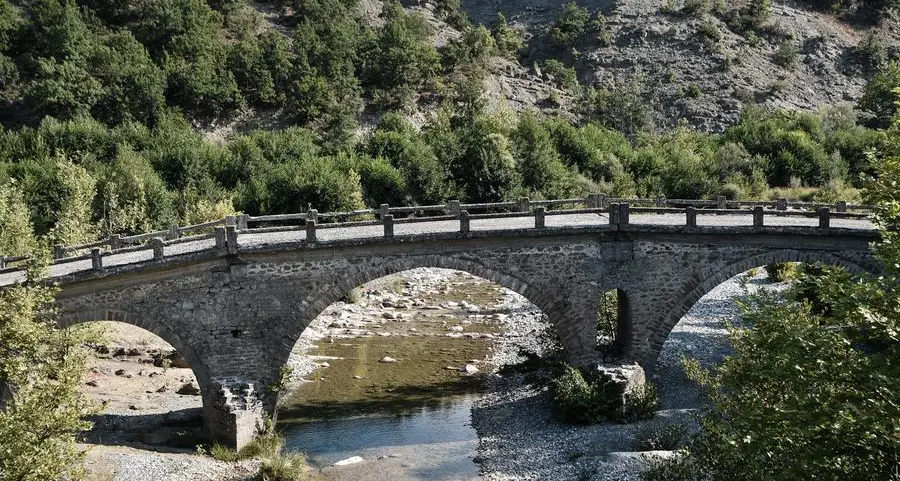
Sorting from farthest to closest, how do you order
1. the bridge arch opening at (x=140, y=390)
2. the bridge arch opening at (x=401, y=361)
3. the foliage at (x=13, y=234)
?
1. the foliage at (x=13, y=234)
2. the bridge arch opening at (x=401, y=361)
3. the bridge arch opening at (x=140, y=390)

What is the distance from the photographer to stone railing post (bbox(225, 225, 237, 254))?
2662cm

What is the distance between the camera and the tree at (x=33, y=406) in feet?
49.8

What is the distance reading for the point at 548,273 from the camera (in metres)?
28.9

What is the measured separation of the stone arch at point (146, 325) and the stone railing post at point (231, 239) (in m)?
3.20

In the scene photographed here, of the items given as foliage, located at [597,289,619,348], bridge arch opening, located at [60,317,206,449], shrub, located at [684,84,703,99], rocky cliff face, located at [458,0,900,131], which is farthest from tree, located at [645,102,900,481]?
shrub, located at [684,84,703,99]

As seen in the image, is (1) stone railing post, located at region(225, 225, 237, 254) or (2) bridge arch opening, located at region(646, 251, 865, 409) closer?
(1) stone railing post, located at region(225, 225, 237, 254)

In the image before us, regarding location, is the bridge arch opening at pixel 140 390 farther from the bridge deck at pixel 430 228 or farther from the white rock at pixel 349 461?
the white rock at pixel 349 461

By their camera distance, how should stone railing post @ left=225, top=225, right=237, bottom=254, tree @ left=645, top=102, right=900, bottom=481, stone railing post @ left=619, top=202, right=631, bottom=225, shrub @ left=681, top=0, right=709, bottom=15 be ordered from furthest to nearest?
shrub @ left=681, top=0, right=709, bottom=15 → stone railing post @ left=619, top=202, right=631, bottom=225 → stone railing post @ left=225, top=225, right=237, bottom=254 → tree @ left=645, top=102, right=900, bottom=481

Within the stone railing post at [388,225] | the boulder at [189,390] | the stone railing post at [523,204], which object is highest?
the stone railing post at [523,204]

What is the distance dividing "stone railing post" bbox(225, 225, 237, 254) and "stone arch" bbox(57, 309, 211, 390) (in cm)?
320

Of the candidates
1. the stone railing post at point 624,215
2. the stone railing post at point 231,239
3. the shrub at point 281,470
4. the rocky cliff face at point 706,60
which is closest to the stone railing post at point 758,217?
the stone railing post at point 624,215

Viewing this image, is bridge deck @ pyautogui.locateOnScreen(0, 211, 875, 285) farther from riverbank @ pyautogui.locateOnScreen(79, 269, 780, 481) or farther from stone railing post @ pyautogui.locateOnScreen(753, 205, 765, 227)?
riverbank @ pyautogui.locateOnScreen(79, 269, 780, 481)

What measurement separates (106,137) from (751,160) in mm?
46457

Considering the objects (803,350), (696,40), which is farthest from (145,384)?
(696,40)
